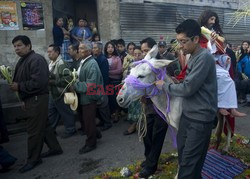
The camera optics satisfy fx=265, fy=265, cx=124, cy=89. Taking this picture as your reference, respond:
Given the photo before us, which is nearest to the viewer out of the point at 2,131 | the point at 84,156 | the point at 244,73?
the point at 84,156

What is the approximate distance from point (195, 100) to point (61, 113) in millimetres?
4057

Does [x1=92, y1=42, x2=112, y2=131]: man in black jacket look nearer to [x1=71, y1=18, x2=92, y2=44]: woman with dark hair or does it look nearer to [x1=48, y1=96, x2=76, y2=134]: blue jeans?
[x1=48, y1=96, x2=76, y2=134]: blue jeans

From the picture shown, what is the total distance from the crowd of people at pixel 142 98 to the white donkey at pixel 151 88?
0.77 ft

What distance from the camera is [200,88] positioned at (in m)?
2.66

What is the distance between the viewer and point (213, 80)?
267 centimetres

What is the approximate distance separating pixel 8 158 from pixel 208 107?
349cm

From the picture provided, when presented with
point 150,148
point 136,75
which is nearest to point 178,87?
point 136,75

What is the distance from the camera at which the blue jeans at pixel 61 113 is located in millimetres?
6074

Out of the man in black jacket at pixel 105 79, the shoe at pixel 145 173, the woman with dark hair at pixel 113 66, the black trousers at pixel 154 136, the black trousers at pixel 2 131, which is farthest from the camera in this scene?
the woman with dark hair at pixel 113 66

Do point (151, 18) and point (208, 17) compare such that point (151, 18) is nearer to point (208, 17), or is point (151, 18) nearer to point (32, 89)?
point (208, 17)

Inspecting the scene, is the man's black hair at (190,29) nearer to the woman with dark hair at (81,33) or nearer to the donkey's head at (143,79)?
the donkey's head at (143,79)

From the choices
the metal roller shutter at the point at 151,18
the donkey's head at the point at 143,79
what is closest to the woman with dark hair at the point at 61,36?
the metal roller shutter at the point at 151,18

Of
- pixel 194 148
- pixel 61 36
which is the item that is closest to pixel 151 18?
pixel 61 36

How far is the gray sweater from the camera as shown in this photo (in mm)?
2555
